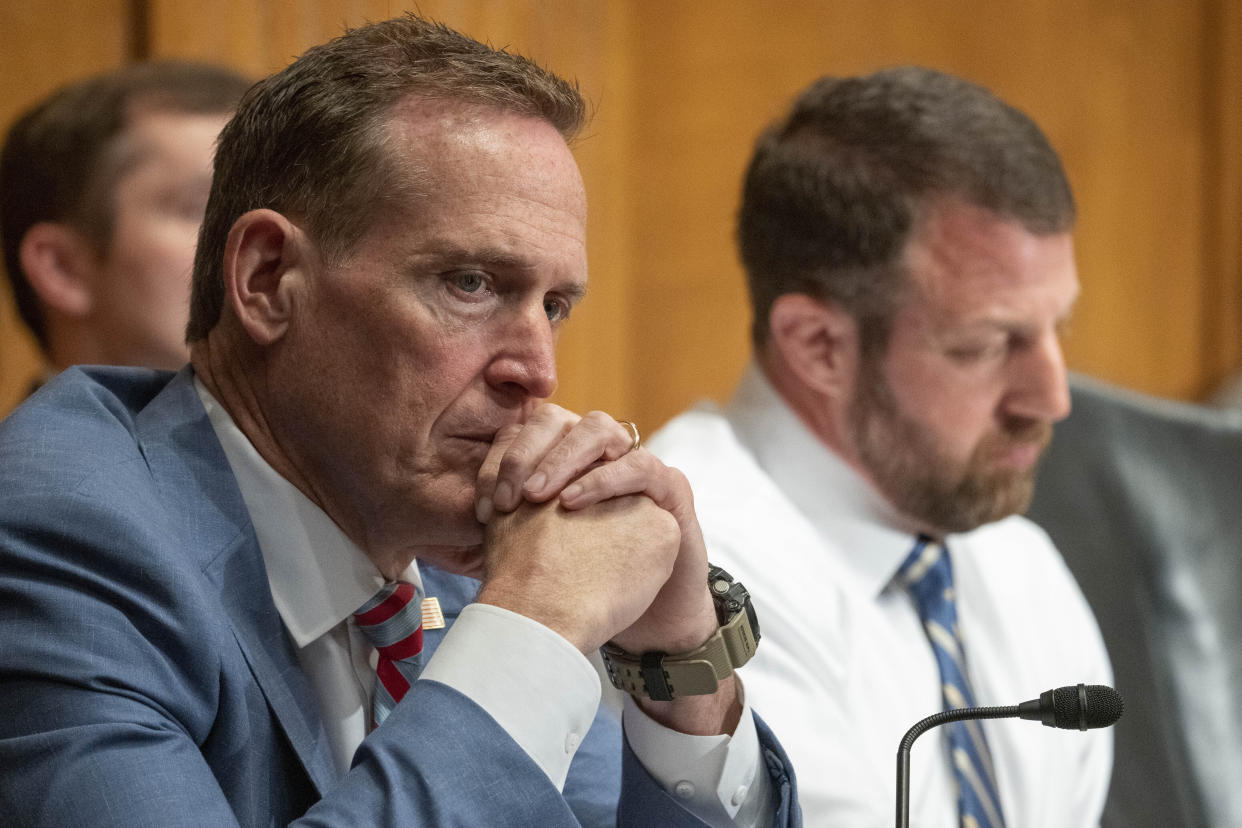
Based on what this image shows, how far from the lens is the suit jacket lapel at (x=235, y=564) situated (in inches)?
43.9

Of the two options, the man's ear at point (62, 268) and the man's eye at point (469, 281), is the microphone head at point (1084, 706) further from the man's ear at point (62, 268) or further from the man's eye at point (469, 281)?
the man's ear at point (62, 268)

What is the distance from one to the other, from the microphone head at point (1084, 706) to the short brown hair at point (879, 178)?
3.25ft

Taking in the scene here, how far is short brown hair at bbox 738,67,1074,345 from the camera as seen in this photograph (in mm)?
2021

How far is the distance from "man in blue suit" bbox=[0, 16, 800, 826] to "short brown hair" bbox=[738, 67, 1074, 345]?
2.81 feet

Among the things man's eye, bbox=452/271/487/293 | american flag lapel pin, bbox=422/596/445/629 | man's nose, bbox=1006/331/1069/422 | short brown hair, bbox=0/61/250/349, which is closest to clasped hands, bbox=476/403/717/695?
man's eye, bbox=452/271/487/293

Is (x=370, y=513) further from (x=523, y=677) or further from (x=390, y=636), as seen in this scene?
(x=523, y=677)

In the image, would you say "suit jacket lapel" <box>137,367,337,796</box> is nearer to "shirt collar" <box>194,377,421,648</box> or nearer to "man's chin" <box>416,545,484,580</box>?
"shirt collar" <box>194,377,421,648</box>

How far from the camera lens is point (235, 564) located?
114cm

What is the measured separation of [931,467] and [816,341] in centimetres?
25

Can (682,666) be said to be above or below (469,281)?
below

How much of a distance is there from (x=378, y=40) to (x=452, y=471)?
0.38m

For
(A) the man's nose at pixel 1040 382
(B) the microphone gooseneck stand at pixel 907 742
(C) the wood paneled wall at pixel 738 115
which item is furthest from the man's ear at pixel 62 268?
(B) the microphone gooseneck stand at pixel 907 742

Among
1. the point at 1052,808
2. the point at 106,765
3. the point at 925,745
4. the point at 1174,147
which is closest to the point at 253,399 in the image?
the point at 106,765

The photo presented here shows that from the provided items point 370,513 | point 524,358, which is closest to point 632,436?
point 524,358
